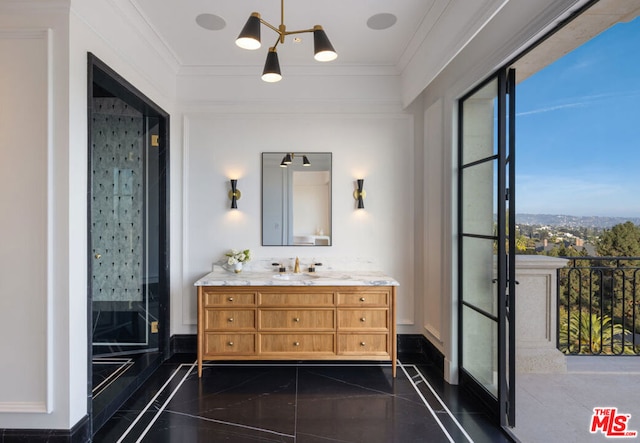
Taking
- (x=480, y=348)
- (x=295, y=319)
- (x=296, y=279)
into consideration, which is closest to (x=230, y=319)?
(x=295, y=319)

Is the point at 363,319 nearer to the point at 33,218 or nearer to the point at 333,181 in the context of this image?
the point at 333,181

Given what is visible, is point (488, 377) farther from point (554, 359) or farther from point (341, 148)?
point (341, 148)

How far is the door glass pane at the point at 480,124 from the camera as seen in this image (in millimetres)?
2393

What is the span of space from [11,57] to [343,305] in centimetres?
294

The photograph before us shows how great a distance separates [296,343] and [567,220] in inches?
126

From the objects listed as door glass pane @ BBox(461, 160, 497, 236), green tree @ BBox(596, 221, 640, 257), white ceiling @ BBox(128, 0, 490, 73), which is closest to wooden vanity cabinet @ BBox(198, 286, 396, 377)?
door glass pane @ BBox(461, 160, 497, 236)

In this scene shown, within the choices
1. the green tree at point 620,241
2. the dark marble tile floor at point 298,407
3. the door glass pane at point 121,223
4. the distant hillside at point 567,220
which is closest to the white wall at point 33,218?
the dark marble tile floor at point 298,407

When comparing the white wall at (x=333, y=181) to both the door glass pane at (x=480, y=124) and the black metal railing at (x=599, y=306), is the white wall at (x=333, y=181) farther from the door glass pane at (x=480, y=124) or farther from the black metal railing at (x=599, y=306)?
the black metal railing at (x=599, y=306)

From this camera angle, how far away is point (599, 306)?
3.60m

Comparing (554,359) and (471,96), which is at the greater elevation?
(471,96)

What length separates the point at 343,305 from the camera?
3033 millimetres

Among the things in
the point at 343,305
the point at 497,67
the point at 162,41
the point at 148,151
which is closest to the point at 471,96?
the point at 497,67

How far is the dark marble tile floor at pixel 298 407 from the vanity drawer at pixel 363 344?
0.25 m

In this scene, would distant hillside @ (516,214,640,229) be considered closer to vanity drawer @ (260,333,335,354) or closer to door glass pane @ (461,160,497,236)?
door glass pane @ (461,160,497,236)
